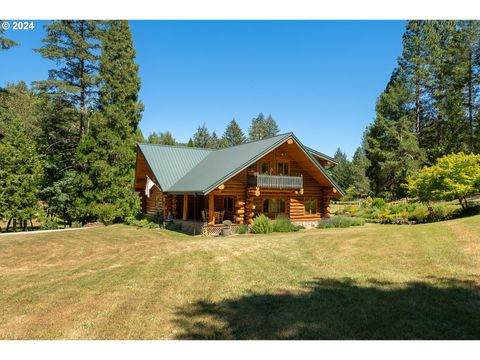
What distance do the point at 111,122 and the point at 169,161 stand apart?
6.22 meters

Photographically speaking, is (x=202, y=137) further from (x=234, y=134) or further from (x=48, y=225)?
(x=48, y=225)

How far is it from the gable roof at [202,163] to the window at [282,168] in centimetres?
216

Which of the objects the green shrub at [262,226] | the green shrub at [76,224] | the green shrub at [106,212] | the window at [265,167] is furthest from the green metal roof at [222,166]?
the green shrub at [76,224]

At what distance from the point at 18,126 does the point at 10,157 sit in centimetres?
296

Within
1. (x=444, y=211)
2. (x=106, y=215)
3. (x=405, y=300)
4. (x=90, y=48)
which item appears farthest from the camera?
(x=90, y=48)

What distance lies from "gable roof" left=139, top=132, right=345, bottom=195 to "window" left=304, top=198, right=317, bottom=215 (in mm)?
2522

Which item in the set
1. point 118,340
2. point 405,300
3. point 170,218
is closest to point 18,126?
point 170,218

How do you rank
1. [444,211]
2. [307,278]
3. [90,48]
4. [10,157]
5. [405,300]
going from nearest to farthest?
[405,300]
[307,278]
[444,211]
[10,157]
[90,48]

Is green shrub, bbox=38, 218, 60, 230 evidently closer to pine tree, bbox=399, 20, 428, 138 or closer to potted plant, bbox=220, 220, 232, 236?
potted plant, bbox=220, 220, 232, 236

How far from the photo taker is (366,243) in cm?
1380

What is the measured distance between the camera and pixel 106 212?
1089 inches

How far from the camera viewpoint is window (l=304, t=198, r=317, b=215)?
28.8 metres

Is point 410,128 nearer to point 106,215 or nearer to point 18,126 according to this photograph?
point 106,215

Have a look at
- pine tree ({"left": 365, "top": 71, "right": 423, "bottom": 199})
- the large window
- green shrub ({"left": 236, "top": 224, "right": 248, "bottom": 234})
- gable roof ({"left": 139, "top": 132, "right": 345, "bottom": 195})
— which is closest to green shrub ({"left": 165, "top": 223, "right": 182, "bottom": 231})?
gable roof ({"left": 139, "top": 132, "right": 345, "bottom": 195})
